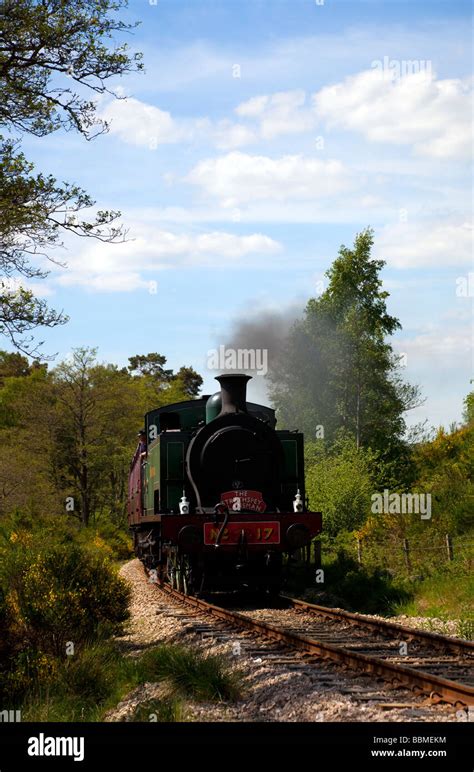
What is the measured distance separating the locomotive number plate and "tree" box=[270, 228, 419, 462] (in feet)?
87.1

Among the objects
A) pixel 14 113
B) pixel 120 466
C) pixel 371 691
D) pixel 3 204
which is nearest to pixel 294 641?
pixel 371 691

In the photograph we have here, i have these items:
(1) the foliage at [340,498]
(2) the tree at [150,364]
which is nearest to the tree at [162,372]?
(2) the tree at [150,364]

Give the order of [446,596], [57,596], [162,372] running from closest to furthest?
[57,596] < [446,596] < [162,372]

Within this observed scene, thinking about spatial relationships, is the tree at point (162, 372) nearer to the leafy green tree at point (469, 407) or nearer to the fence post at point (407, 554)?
the leafy green tree at point (469, 407)

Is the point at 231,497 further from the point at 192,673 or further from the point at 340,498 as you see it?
the point at 340,498

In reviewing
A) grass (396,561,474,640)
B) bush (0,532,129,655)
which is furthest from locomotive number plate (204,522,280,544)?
grass (396,561,474,640)

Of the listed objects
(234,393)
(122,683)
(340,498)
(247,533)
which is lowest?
(122,683)

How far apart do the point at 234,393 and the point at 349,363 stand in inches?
1097

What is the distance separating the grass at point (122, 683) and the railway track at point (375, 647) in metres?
1.31

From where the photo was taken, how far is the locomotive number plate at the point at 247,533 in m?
15.3

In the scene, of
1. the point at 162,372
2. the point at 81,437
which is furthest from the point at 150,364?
the point at 81,437

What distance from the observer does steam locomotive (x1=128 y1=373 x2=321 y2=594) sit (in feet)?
50.4

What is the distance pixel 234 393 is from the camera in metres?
16.1

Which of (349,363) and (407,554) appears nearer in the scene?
(407,554)
